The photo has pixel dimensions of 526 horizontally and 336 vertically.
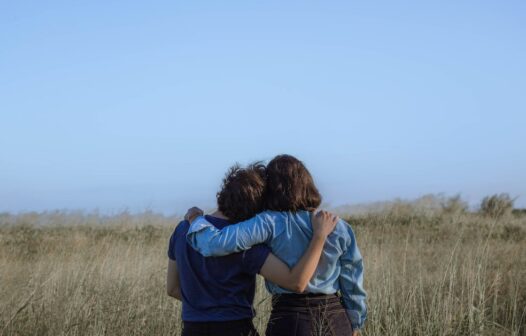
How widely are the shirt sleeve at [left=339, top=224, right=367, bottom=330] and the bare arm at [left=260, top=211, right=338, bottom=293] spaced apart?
217 millimetres

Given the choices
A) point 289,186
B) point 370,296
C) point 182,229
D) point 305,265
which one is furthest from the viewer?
point 370,296

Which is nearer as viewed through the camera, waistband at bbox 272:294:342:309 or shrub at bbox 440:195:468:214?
waistband at bbox 272:294:342:309

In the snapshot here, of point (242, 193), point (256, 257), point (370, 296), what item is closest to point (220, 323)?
point (256, 257)

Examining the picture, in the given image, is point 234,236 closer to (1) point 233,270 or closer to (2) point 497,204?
(1) point 233,270

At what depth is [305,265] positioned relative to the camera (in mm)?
3449

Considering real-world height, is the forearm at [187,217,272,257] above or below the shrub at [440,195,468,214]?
above

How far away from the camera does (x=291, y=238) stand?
3555 mm

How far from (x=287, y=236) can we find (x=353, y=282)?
466 mm

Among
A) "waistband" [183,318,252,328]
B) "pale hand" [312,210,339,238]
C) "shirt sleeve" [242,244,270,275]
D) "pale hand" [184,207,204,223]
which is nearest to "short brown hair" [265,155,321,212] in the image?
"pale hand" [312,210,339,238]

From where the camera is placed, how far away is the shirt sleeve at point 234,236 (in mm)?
3475

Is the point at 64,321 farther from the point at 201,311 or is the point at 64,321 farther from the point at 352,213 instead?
the point at 352,213

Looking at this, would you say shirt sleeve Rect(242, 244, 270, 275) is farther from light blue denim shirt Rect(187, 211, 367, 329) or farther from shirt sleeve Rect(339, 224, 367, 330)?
shirt sleeve Rect(339, 224, 367, 330)

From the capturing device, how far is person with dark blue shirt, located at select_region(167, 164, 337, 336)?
3.49 meters

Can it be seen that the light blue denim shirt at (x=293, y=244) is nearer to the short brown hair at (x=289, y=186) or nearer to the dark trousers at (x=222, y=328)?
the short brown hair at (x=289, y=186)
